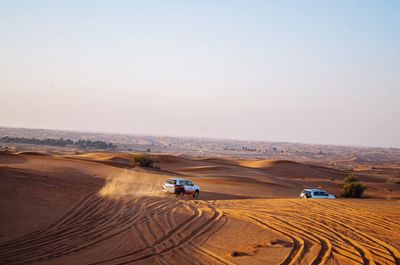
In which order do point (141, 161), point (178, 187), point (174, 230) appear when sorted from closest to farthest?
point (174, 230)
point (178, 187)
point (141, 161)

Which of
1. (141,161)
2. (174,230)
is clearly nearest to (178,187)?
(174,230)

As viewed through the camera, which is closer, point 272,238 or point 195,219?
point 272,238

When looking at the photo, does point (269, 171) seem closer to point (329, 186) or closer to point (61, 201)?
point (329, 186)

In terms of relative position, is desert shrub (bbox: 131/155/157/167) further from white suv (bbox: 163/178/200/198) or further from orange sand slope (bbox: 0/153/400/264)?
orange sand slope (bbox: 0/153/400/264)

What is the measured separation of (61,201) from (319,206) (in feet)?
39.1

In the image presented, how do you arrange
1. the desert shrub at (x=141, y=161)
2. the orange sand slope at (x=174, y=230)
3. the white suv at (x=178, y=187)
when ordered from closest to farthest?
the orange sand slope at (x=174, y=230)
the white suv at (x=178, y=187)
the desert shrub at (x=141, y=161)

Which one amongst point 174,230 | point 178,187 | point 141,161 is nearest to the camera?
point 174,230

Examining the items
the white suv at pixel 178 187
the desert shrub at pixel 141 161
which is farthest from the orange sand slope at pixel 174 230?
the desert shrub at pixel 141 161

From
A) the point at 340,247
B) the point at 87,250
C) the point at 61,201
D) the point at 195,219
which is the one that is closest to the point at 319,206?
the point at 195,219

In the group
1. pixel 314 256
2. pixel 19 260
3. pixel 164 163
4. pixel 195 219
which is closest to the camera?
pixel 19 260

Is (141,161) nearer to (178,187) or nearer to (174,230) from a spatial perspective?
(178,187)

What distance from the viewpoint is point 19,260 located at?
10805mm

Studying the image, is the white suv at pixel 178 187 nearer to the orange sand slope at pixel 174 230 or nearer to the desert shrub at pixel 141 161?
the orange sand slope at pixel 174 230

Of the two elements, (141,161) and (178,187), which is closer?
(178,187)
